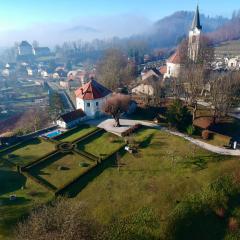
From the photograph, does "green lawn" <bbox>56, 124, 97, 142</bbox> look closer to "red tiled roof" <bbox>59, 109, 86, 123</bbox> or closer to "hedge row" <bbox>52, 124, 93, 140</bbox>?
"hedge row" <bbox>52, 124, 93, 140</bbox>

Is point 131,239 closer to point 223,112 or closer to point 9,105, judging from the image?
point 223,112

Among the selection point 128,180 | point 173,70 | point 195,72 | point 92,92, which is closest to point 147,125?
point 92,92

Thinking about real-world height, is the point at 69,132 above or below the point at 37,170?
above

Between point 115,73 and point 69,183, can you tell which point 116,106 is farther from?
point 115,73

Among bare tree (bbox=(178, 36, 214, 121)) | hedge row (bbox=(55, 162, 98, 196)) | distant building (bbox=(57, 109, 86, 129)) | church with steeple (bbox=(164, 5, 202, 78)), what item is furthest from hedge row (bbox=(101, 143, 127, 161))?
church with steeple (bbox=(164, 5, 202, 78))

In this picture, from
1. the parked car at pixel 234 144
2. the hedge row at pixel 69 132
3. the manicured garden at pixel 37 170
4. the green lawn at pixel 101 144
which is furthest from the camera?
the hedge row at pixel 69 132

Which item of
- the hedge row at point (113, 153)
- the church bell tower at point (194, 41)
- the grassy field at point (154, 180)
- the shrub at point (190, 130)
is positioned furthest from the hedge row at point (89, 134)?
the church bell tower at point (194, 41)

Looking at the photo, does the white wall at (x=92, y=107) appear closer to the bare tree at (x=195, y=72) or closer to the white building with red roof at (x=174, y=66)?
the bare tree at (x=195, y=72)
